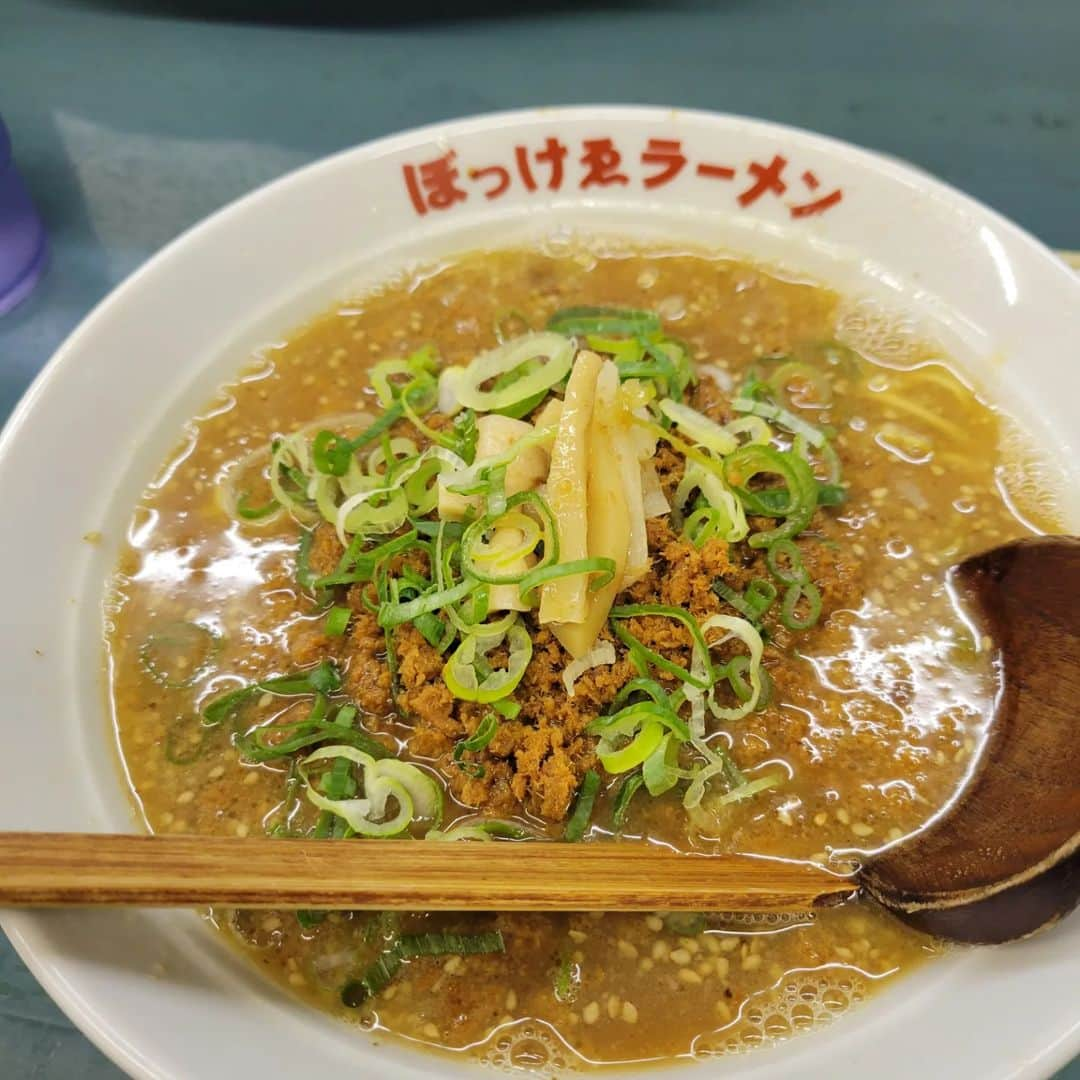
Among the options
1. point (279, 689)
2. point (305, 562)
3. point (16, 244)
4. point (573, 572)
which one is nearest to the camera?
point (573, 572)

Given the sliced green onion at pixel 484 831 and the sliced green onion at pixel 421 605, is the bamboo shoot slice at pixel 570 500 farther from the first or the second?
the sliced green onion at pixel 484 831

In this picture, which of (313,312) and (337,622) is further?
(313,312)

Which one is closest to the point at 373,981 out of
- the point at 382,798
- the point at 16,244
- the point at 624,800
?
the point at 382,798

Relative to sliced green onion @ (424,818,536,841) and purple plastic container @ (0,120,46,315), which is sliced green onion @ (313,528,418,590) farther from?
purple plastic container @ (0,120,46,315)

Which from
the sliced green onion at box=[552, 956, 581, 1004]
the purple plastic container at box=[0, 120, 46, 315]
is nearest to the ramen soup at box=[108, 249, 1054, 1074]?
the sliced green onion at box=[552, 956, 581, 1004]

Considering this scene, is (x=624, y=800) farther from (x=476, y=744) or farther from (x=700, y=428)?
(x=700, y=428)

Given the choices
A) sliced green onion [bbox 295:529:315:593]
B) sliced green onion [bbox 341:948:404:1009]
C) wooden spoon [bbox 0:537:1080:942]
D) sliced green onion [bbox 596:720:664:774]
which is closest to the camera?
wooden spoon [bbox 0:537:1080:942]

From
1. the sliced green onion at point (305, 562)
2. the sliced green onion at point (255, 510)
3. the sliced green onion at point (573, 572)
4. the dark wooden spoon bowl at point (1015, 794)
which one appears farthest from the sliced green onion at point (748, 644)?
the sliced green onion at point (255, 510)

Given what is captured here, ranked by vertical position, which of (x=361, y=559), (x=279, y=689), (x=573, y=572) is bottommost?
(x=279, y=689)

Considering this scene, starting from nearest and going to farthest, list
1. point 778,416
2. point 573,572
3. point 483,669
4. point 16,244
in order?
point 573,572
point 483,669
point 778,416
point 16,244

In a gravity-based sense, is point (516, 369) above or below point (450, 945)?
above
